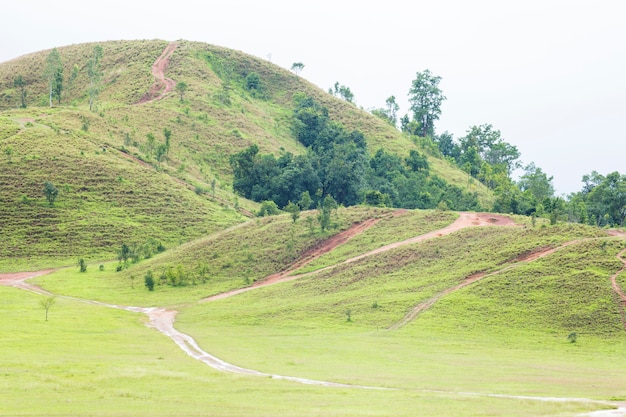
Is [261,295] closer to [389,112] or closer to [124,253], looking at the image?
[124,253]

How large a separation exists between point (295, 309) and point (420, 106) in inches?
5176

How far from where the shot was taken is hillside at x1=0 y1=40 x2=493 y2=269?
97062 millimetres

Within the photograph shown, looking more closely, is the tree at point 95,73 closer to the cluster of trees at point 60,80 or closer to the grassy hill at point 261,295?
the cluster of trees at point 60,80

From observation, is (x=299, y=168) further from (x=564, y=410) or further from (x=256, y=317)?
(x=564, y=410)

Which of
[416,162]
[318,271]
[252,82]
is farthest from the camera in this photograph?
[252,82]

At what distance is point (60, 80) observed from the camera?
143000 mm

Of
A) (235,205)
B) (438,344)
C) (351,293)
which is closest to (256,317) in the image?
(351,293)

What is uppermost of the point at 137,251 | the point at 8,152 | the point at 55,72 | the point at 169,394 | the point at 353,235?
the point at 55,72

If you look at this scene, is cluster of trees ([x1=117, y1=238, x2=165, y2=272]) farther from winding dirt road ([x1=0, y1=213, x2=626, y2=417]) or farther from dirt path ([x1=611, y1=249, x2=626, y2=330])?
dirt path ([x1=611, y1=249, x2=626, y2=330])

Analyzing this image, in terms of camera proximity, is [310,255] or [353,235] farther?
[353,235]

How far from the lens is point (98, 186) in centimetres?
10550

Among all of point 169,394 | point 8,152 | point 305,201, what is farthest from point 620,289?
point 8,152

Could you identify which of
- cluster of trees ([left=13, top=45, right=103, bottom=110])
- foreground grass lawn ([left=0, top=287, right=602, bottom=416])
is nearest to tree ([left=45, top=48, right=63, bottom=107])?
cluster of trees ([left=13, top=45, right=103, bottom=110])

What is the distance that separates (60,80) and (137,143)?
91.2 ft
